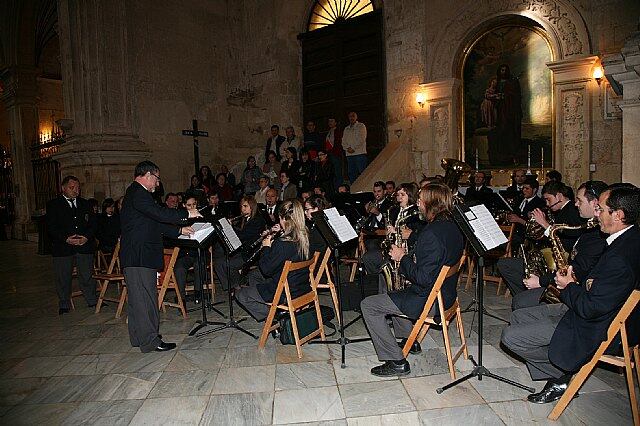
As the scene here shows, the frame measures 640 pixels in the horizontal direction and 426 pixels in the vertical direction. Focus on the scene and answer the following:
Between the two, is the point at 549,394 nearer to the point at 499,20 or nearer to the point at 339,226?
the point at 339,226

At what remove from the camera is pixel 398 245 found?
472cm

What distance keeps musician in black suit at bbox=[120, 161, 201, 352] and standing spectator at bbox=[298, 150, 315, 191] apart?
513 cm

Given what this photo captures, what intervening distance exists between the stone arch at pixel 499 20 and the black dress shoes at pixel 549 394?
7.40 metres

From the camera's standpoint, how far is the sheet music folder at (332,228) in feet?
12.4

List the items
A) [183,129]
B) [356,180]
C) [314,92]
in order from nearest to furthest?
[356,180] → [183,129] → [314,92]

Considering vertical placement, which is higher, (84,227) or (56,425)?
(84,227)

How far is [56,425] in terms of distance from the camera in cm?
314

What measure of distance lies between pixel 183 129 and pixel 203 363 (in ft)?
31.6

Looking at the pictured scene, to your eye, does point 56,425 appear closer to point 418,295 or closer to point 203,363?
point 203,363

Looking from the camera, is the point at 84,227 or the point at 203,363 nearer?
the point at 203,363

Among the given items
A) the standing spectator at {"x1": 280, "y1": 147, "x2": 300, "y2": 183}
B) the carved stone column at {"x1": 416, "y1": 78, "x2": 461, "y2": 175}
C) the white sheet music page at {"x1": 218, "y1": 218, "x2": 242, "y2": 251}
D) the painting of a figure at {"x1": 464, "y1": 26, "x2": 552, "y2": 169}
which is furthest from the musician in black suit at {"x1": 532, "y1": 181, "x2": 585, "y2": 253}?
the standing spectator at {"x1": 280, "y1": 147, "x2": 300, "y2": 183}

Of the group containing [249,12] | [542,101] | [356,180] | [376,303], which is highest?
[249,12]

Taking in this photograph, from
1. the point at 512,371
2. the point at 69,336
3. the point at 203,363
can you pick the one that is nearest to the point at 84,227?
the point at 69,336

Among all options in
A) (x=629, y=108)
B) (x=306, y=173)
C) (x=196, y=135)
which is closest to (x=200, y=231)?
(x=306, y=173)
